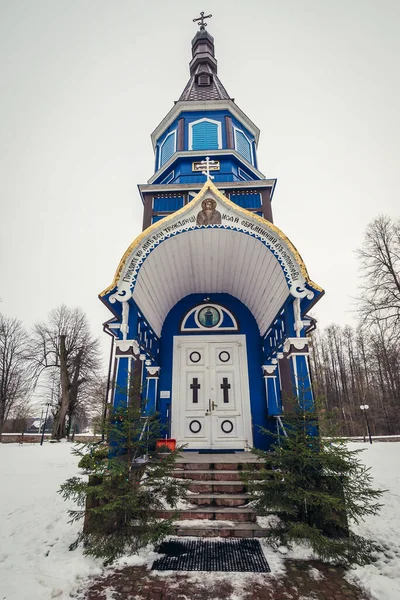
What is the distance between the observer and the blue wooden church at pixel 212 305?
6217 millimetres

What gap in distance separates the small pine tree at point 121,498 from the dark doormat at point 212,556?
0.23m

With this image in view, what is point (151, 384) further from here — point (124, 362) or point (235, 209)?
point (235, 209)

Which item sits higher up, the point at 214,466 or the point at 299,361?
the point at 299,361

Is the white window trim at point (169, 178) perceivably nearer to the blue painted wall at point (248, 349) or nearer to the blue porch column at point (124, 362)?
the blue painted wall at point (248, 349)

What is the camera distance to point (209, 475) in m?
5.39

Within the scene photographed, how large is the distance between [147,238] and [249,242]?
86.5 inches

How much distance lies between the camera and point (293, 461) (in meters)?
4.29

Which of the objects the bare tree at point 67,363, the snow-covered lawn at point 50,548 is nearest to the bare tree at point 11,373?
the bare tree at point 67,363

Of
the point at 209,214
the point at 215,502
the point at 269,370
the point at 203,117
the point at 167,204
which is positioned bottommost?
the point at 215,502

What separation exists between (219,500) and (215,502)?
2.7 inches

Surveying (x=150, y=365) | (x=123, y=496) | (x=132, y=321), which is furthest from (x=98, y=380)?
(x=123, y=496)

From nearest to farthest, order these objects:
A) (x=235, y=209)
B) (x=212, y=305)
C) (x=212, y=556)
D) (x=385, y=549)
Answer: (x=212, y=556), (x=385, y=549), (x=235, y=209), (x=212, y=305)

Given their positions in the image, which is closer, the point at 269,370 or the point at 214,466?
the point at 214,466

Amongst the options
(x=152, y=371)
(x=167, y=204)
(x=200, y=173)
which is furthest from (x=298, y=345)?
(x=200, y=173)
